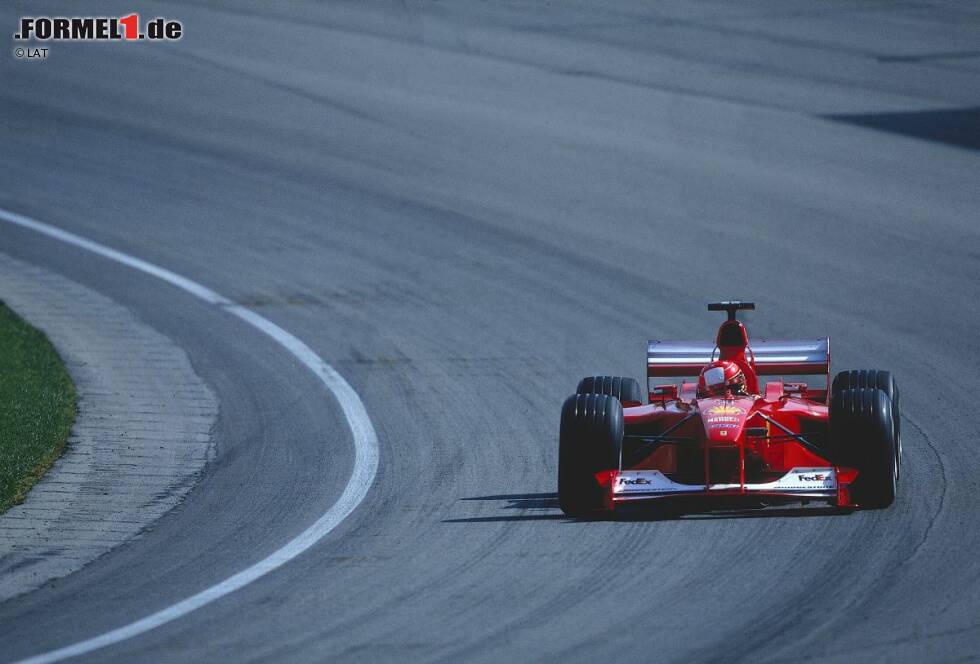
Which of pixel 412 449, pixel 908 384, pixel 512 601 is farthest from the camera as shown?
pixel 908 384

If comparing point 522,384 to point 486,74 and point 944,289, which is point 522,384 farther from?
point 486,74

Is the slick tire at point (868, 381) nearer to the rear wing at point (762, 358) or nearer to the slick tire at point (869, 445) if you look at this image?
the rear wing at point (762, 358)

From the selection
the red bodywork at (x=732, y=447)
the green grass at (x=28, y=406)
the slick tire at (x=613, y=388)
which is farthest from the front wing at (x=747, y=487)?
the green grass at (x=28, y=406)

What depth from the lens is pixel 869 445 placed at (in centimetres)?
1151

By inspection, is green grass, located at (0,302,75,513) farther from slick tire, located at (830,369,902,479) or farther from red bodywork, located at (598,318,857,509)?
slick tire, located at (830,369,902,479)

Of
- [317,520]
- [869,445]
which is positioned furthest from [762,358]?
[317,520]

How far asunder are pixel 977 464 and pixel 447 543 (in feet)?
14.5

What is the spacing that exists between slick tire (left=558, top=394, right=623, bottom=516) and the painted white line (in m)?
1.77

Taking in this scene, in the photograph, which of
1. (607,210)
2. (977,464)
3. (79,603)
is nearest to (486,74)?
(607,210)

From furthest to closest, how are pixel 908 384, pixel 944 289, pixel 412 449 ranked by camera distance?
1. pixel 944 289
2. pixel 908 384
3. pixel 412 449

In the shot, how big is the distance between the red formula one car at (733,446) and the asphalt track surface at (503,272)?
0.26 meters

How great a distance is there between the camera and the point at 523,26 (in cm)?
3225

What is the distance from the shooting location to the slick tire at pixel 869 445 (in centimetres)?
1151

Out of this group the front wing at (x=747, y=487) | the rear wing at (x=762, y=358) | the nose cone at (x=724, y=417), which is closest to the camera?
the front wing at (x=747, y=487)
